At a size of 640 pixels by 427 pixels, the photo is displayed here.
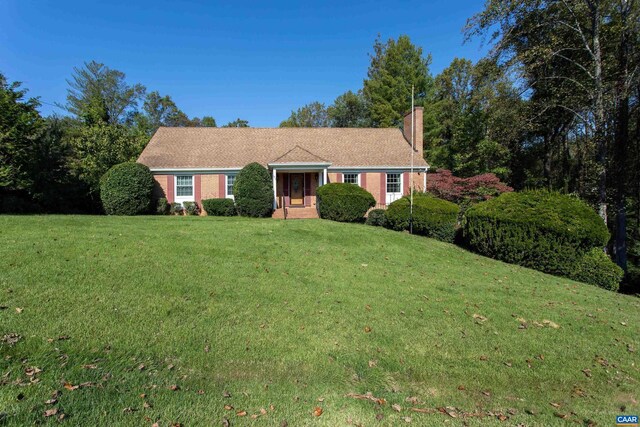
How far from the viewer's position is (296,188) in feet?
69.6

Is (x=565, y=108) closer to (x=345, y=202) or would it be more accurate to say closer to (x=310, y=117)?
(x=345, y=202)

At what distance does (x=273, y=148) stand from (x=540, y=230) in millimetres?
15242

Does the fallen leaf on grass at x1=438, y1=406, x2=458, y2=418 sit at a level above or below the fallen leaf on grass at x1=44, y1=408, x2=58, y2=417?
below

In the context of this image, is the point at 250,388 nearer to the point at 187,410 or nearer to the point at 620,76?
the point at 187,410

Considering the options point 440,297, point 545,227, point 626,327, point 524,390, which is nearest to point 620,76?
point 545,227

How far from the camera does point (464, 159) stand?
2456cm

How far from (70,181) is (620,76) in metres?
26.4

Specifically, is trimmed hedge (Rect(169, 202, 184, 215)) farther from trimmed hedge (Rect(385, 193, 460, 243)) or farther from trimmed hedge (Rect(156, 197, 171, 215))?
trimmed hedge (Rect(385, 193, 460, 243))

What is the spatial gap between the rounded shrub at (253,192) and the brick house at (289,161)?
122cm

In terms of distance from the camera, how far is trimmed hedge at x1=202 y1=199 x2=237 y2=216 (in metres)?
17.8

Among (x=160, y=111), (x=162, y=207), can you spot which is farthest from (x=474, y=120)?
(x=160, y=111)

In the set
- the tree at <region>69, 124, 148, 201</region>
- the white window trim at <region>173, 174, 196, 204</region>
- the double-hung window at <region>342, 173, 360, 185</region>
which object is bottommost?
the white window trim at <region>173, 174, 196, 204</region>

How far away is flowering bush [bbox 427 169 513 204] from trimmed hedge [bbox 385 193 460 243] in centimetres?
657

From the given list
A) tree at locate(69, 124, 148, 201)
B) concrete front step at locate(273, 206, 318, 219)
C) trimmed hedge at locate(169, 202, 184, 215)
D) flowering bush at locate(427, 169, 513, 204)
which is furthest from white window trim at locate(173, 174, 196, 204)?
flowering bush at locate(427, 169, 513, 204)
